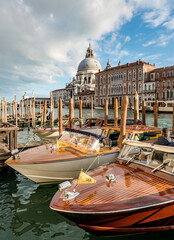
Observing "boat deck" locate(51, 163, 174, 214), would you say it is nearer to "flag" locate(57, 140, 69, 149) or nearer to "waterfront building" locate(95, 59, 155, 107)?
"flag" locate(57, 140, 69, 149)

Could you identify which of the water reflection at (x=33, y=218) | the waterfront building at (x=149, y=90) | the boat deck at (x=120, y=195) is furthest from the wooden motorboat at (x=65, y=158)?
the waterfront building at (x=149, y=90)

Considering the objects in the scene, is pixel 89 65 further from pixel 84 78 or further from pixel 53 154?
pixel 53 154

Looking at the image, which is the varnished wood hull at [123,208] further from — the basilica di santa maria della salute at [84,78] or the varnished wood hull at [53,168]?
the basilica di santa maria della salute at [84,78]

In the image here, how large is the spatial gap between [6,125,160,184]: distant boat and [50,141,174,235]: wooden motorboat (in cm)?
173

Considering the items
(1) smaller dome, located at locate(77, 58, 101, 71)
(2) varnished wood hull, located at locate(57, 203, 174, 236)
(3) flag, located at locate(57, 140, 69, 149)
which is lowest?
(2) varnished wood hull, located at locate(57, 203, 174, 236)

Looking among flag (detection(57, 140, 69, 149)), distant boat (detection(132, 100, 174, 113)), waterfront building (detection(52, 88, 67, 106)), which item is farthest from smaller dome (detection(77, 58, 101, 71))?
flag (detection(57, 140, 69, 149))

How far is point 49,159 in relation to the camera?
5.72m

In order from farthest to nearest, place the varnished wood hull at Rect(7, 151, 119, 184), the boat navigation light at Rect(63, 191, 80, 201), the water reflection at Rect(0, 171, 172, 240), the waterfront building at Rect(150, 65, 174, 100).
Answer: the waterfront building at Rect(150, 65, 174, 100)
the varnished wood hull at Rect(7, 151, 119, 184)
the water reflection at Rect(0, 171, 172, 240)
the boat navigation light at Rect(63, 191, 80, 201)

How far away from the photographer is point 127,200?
3.17 meters

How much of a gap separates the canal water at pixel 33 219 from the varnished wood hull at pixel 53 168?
1.39 ft

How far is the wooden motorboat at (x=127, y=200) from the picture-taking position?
3.03 meters

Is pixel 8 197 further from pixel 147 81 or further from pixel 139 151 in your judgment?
pixel 147 81

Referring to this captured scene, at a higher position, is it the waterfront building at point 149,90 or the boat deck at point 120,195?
the waterfront building at point 149,90

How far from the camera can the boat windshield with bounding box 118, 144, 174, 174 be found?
12.5 feet
